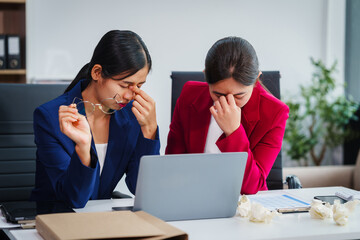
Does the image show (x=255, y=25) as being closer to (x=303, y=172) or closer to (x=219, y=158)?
(x=303, y=172)

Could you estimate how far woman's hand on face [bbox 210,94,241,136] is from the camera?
1.76 m

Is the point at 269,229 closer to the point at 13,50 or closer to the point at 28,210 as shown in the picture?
the point at 28,210

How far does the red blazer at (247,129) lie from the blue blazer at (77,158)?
221 millimetres

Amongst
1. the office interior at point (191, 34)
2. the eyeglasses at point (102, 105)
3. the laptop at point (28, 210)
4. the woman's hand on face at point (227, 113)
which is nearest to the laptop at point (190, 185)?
the laptop at point (28, 210)

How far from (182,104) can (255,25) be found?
2.39 meters

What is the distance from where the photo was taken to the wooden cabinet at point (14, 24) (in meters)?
3.55

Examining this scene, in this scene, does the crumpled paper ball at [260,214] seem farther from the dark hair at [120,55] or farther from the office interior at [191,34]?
the office interior at [191,34]

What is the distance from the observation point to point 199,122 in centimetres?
205

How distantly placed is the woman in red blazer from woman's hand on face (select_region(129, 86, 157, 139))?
8.4 inches

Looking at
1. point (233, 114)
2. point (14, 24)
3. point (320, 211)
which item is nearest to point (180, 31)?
point (14, 24)

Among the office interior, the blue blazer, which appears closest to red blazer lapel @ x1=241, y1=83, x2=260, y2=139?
the blue blazer

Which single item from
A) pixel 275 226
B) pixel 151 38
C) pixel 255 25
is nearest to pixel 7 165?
pixel 275 226

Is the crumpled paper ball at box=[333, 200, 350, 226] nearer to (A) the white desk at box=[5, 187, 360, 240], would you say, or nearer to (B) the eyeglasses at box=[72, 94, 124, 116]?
(A) the white desk at box=[5, 187, 360, 240]

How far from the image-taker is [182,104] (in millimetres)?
2100
